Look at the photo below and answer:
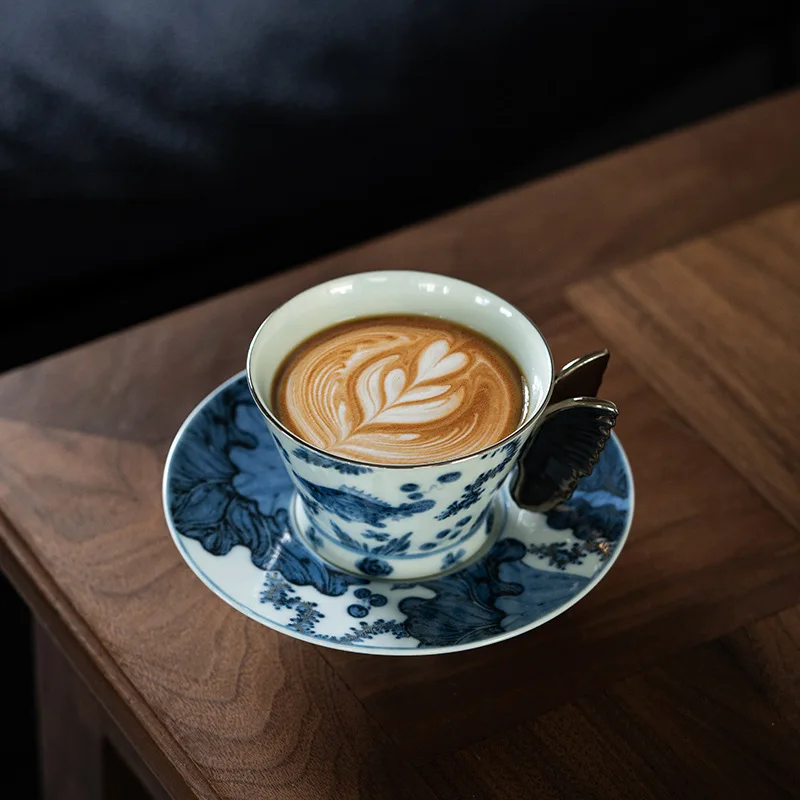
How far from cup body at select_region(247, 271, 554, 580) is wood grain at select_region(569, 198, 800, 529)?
14cm

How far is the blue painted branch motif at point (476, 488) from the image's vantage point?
0.48 metres

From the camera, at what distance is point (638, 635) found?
1.67 feet

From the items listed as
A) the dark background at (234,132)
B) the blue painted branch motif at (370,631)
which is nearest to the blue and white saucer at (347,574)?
the blue painted branch motif at (370,631)

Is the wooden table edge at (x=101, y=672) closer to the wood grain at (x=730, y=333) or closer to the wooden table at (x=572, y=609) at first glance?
the wooden table at (x=572, y=609)

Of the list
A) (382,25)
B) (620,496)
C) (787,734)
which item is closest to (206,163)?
(382,25)

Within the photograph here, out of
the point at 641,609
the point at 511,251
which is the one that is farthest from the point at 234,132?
the point at 641,609

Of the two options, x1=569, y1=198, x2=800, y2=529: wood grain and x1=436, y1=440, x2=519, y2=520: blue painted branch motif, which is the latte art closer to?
x1=436, y1=440, x2=519, y2=520: blue painted branch motif

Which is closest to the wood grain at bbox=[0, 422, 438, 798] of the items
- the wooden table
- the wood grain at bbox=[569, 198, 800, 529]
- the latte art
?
the wooden table

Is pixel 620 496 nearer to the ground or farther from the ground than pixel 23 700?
farther from the ground

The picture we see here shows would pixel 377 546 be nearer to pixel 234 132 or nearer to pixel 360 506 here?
pixel 360 506

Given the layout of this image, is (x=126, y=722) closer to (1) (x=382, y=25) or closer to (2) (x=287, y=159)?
(2) (x=287, y=159)

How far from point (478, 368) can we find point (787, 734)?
22 cm

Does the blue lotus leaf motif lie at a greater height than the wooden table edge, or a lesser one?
greater

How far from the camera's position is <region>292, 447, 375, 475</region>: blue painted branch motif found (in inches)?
18.0
